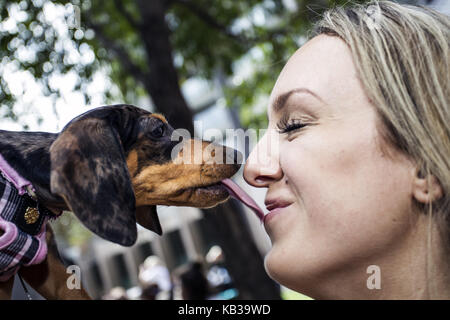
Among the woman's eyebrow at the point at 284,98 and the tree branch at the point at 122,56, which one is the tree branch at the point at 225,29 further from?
the woman's eyebrow at the point at 284,98

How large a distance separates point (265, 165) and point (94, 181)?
2.14ft

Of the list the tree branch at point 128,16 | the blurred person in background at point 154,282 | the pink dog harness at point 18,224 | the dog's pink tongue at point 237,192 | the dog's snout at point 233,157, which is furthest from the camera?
the blurred person in background at point 154,282

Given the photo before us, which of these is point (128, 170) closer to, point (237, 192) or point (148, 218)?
point (148, 218)

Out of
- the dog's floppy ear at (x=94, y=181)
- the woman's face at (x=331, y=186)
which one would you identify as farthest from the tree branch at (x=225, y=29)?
the woman's face at (x=331, y=186)

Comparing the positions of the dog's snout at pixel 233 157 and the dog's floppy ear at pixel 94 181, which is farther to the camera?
the dog's snout at pixel 233 157

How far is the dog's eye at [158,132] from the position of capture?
2.60 meters

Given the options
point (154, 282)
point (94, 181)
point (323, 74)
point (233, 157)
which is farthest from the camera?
point (154, 282)

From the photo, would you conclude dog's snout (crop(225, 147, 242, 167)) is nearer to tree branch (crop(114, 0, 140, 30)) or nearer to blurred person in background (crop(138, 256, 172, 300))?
tree branch (crop(114, 0, 140, 30))

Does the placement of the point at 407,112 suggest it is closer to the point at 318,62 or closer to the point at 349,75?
the point at 349,75

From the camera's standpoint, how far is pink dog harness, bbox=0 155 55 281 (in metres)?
1.70

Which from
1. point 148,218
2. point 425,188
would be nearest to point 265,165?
point 425,188

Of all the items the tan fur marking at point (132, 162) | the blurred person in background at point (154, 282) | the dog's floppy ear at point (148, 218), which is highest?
the tan fur marking at point (132, 162)

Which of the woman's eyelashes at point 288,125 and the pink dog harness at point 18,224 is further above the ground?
the woman's eyelashes at point 288,125

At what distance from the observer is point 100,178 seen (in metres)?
Result: 1.71
